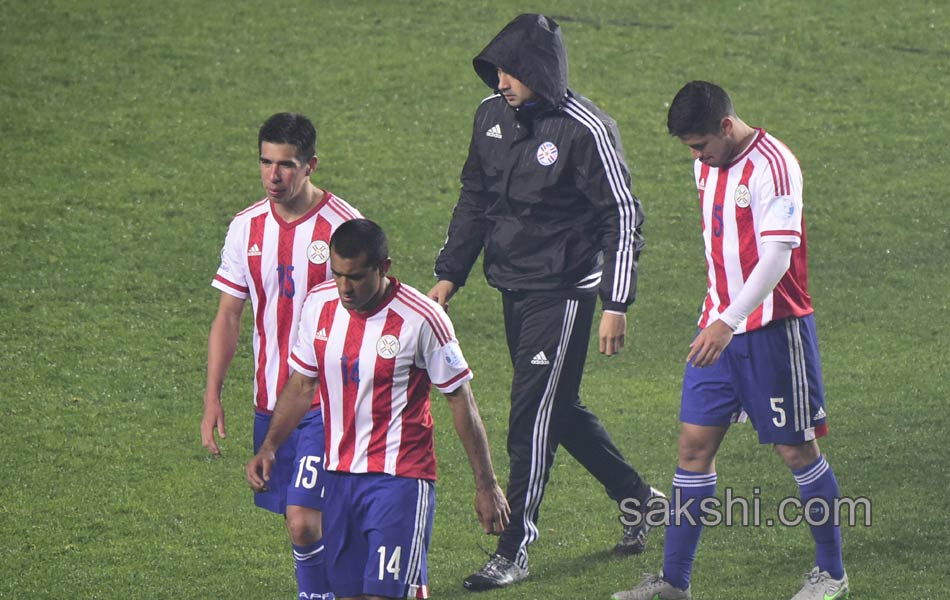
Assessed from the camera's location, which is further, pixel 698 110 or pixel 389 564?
pixel 698 110

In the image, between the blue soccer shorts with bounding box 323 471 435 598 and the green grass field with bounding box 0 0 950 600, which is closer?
the blue soccer shorts with bounding box 323 471 435 598

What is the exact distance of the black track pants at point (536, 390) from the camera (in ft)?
21.4

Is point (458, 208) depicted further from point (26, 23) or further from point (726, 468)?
point (26, 23)

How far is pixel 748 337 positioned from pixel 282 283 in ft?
6.19

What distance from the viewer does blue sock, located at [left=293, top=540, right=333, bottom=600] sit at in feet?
18.9

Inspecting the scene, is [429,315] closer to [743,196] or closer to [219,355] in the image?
[219,355]

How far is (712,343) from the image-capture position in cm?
576

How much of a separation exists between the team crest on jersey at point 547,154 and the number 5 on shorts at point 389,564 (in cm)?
210

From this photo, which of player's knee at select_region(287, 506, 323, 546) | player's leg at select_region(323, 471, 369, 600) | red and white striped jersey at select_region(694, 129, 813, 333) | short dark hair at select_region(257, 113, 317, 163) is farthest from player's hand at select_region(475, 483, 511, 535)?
short dark hair at select_region(257, 113, 317, 163)

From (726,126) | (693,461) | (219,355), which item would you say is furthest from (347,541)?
(726,126)

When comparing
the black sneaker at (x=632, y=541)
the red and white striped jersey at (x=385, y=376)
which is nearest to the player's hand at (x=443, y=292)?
the red and white striped jersey at (x=385, y=376)

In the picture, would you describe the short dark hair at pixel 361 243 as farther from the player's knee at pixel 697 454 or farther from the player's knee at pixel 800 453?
the player's knee at pixel 800 453

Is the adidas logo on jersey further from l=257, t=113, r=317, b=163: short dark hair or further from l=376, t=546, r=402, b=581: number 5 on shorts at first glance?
l=376, t=546, r=402, b=581: number 5 on shorts

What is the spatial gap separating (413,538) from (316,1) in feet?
40.6
